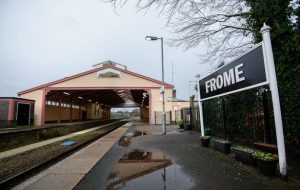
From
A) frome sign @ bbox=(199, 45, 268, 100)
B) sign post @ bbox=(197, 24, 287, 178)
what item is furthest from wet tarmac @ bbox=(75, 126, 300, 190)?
frome sign @ bbox=(199, 45, 268, 100)

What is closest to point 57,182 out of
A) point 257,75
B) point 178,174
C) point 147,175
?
point 147,175

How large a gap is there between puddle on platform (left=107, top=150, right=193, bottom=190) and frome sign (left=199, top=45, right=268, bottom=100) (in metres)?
2.70

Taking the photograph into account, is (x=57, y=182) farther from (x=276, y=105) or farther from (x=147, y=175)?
(x=276, y=105)

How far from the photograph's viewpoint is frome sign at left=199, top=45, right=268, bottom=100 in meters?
4.74

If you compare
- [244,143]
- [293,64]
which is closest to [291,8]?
[293,64]

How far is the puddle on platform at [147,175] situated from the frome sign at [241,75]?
2699 mm

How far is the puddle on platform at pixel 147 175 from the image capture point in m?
4.09

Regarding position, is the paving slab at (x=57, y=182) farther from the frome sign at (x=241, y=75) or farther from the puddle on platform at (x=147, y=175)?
the frome sign at (x=241, y=75)

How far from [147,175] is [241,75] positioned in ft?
11.4

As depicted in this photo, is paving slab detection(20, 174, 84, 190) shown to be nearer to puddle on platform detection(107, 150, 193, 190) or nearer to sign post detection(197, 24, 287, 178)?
puddle on platform detection(107, 150, 193, 190)

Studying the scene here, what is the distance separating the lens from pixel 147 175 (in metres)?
4.76

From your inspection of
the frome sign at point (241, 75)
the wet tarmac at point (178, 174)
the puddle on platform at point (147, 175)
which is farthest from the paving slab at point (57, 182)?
the frome sign at point (241, 75)

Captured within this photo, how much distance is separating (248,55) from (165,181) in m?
3.58

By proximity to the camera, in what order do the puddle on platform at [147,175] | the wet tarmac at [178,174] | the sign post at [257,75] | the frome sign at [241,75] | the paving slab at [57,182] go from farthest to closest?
1. the frome sign at [241,75]
2. the sign post at [257,75]
3. the paving slab at [57,182]
4. the puddle on platform at [147,175]
5. the wet tarmac at [178,174]
